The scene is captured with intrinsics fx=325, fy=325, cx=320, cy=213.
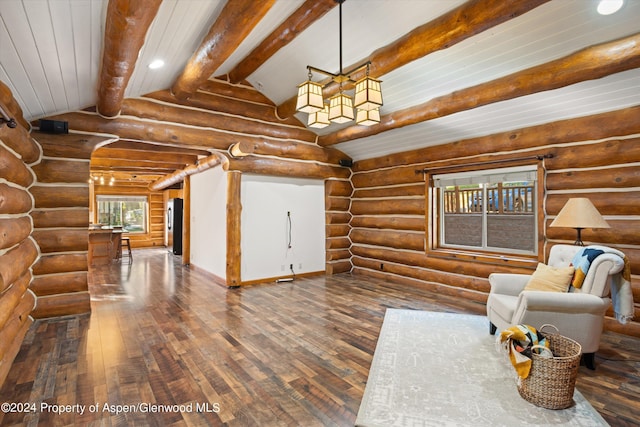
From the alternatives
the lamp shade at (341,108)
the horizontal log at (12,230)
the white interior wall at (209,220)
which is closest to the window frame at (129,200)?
the white interior wall at (209,220)

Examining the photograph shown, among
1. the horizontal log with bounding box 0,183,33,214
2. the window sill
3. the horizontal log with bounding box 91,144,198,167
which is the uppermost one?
the horizontal log with bounding box 91,144,198,167

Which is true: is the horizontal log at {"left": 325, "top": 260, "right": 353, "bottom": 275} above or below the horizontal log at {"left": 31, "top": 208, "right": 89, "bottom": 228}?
below

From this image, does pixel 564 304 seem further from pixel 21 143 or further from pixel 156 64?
pixel 21 143

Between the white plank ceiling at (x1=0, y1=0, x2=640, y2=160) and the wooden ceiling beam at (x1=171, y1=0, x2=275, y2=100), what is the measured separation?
0.48 feet

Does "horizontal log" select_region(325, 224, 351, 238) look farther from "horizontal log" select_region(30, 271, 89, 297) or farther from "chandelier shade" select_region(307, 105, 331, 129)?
"horizontal log" select_region(30, 271, 89, 297)

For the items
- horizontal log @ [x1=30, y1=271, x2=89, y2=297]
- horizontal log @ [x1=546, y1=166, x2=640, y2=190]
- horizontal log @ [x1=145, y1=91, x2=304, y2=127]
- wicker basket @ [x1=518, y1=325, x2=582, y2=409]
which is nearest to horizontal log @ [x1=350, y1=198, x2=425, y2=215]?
horizontal log @ [x1=546, y1=166, x2=640, y2=190]

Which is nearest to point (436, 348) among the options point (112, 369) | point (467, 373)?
point (467, 373)

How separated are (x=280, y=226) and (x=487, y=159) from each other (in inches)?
154

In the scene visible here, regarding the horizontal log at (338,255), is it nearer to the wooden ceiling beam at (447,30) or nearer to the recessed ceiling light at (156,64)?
the wooden ceiling beam at (447,30)

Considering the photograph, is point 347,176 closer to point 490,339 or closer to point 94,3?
point 490,339

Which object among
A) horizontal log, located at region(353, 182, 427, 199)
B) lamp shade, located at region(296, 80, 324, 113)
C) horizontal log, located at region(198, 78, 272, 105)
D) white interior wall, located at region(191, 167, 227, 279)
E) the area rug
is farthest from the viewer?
white interior wall, located at region(191, 167, 227, 279)

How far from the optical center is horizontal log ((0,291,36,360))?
9.13 feet

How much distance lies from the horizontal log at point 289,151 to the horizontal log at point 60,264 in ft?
9.18

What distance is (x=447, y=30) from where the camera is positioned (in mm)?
3230
